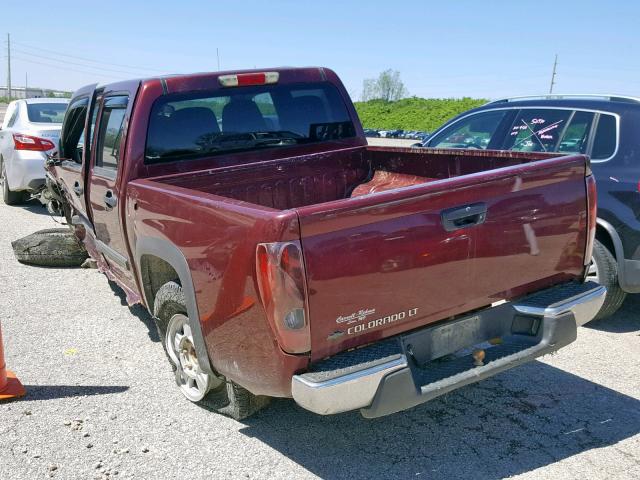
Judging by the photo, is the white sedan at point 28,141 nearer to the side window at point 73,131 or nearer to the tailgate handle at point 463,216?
the side window at point 73,131

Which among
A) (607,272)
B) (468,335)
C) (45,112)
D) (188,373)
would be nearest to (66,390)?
(188,373)

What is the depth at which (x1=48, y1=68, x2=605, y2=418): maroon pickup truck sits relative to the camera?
2.67 meters

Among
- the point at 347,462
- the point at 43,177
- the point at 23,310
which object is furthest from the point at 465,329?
the point at 43,177

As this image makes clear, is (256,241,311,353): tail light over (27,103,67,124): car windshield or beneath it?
beneath

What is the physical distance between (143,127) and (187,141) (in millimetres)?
341

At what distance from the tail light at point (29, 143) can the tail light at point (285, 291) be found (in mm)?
8360

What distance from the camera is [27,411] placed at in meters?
3.86

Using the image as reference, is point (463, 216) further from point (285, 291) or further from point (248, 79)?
point (248, 79)

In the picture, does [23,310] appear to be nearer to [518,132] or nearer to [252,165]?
[252,165]

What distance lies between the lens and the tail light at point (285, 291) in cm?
257

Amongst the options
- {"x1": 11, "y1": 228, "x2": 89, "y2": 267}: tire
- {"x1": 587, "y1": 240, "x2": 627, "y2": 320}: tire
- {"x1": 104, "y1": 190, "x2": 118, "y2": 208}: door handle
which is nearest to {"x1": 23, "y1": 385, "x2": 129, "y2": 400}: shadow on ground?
{"x1": 104, "y1": 190, "x2": 118, "y2": 208}: door handle

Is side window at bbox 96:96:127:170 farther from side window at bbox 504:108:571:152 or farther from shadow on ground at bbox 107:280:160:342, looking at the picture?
side window at bbox 504:108:571:152

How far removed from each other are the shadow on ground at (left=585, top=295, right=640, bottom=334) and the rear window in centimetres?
265

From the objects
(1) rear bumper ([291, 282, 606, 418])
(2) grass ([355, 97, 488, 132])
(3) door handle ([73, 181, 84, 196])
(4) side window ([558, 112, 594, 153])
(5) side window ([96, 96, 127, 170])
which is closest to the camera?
(1) rear bumper ([291, 282, 606, 418])
